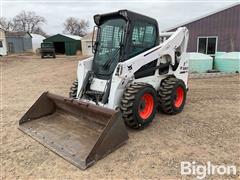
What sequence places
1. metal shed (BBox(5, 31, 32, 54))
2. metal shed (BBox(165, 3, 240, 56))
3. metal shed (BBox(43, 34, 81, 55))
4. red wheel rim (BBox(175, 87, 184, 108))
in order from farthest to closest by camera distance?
1. metal shed (BBox(5, 31, 32, 54))
2. metal shed (BBox(43, 34, 81, 55))
3. metal shed (BBox(165, 3, 240, 56))
4. red wheel rim (BBox(175, 87, 184, 108))

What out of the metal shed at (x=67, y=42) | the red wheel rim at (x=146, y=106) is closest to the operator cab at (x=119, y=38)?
the red wheel rim at (x=146, y=106)

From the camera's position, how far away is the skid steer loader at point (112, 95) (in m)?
3.55

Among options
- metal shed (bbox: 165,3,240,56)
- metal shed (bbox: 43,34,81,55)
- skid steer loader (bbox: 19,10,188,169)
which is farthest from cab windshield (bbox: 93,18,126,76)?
metal shed (bbox: 43,34,81,55)

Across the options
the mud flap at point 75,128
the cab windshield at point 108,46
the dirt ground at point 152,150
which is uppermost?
the cab windshield at point 108,46

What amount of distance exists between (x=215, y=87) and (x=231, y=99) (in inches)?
64.5

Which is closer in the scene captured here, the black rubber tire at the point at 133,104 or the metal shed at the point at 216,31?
the black rubber tire at the point at 133,104

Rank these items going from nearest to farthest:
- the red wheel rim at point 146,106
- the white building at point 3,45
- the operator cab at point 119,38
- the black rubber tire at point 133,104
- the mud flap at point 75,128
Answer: the mud flap at point 75,128
the black rubber tire at point 133,104
the red wheel rim at point 146,106
the operator cab at point 119,38
the white building at point 3,45

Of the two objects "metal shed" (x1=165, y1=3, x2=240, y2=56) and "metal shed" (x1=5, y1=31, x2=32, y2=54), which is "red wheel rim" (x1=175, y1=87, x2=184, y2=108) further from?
"metal shed" (x1=5, y1=31, x2=32, y2=54)

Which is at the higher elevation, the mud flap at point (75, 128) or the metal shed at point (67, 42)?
the metal shed at point (67, 42)

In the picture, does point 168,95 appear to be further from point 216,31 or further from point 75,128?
point 216,31

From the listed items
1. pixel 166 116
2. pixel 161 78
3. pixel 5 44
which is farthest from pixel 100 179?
pixel 5 44

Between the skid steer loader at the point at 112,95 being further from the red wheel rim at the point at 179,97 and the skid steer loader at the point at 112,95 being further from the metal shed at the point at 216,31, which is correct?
the metal shed at the point at 216,31

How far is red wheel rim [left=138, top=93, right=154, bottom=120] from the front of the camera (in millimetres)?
4172

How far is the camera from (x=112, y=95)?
4051 mm
